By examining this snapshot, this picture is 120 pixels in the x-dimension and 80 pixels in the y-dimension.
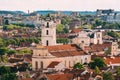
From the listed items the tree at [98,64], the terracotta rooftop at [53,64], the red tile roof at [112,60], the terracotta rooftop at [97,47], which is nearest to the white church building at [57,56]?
the terracotta rooftop at [53,64]

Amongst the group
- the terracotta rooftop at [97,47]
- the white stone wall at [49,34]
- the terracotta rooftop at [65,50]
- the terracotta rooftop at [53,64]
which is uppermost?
the white stone wall at [49,34]

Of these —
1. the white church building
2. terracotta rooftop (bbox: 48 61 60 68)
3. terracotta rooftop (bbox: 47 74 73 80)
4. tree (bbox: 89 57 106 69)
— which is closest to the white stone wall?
the white church building

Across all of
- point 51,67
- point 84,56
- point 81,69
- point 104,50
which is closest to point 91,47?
point 104,50

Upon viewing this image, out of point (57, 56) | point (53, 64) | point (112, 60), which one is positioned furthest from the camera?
point (57, 56)

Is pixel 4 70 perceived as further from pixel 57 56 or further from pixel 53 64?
pixel 57 56

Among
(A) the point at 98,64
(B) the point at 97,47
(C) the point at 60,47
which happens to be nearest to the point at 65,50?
(C) the point at 60,47

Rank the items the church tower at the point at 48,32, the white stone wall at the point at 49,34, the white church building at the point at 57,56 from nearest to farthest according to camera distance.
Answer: the white church building at the point at 57,56 → the church tower at the point at 48,32 → the white stone wall at the point at 49,34

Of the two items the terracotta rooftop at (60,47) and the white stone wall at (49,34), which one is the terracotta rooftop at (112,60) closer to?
the terracotta rooftop at (60,47)

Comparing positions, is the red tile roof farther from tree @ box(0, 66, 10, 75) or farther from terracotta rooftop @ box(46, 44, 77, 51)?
tree @ box(0, 66, 10, 75)

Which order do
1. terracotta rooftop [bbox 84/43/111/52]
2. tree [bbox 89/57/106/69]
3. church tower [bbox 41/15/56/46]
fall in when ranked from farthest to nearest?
1. terracotta rooftop [bbox 84/43/111/52]
2. church tower [bbox 41/15/56/46]
3. tree [bbox 89/57/106/69]

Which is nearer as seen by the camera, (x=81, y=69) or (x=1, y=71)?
(x=81, y=69)

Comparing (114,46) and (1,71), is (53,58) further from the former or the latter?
(114,46)
